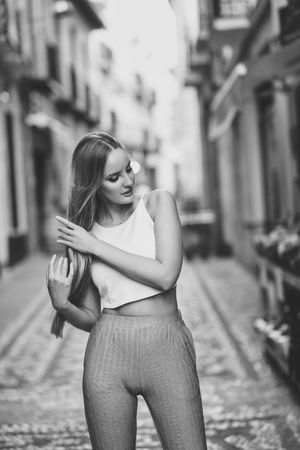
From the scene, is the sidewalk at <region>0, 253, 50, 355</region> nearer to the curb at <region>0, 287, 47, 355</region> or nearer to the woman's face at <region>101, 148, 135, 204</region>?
the curb at <region>0, 287, 47, 355</region>

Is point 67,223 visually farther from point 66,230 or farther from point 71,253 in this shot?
point 71,253

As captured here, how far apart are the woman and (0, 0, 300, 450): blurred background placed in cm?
28

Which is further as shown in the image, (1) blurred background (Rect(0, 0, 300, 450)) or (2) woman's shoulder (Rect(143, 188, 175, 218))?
(1) blurred background (Rect(0, 0, 300, 450))

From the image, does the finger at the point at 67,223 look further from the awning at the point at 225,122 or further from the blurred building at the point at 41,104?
the blurred building at the point at 41,104

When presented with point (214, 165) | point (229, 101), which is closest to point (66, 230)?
point (229, 101)

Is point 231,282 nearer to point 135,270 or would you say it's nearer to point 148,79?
point 135,270

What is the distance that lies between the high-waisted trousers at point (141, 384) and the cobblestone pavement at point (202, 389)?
1.94 metres

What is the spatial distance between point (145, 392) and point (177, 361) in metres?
0.14

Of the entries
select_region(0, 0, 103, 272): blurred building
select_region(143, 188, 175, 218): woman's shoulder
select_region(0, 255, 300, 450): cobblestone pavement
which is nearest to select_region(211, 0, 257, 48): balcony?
select_region(0, 0, 103, 272): blurred building

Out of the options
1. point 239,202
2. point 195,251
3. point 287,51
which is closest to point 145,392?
point 287,51

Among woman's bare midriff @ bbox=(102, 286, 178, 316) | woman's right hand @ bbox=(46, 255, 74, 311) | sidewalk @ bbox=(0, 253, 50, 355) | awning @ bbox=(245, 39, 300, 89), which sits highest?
awning @ bbox=(245, 39, 300, 89)

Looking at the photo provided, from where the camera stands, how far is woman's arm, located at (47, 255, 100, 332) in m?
2.43

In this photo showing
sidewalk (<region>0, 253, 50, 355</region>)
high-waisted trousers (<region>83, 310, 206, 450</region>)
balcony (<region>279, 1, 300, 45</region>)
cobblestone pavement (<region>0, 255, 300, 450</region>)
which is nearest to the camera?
high-waisted trousers (<region>83, 310, 206, 450</region>)

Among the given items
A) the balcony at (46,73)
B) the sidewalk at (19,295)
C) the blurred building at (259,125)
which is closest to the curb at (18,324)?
the sidewalk at (19,295)
